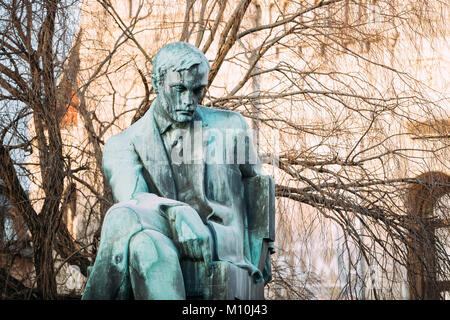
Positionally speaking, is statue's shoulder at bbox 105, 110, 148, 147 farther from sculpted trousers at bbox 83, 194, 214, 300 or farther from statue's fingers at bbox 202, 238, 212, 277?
statue's fingers at bbox 202, 238, 212, 277

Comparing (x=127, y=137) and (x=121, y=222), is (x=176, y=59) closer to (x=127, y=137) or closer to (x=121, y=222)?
(x=127, y=137)

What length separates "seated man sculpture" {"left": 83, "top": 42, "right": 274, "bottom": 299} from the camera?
3.99 m

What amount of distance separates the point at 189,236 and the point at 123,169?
62 cm

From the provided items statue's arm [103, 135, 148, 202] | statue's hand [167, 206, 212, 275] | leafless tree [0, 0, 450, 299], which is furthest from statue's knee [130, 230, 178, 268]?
leafless tree [0, 0, 450, 299]

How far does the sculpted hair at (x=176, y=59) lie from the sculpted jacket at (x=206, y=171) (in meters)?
0.26

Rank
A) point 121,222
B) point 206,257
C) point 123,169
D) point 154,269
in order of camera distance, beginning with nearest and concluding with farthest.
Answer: point 154,269
point 121,222
point 206,257
point 123,169

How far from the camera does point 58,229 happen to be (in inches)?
369

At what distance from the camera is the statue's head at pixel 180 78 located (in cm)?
441

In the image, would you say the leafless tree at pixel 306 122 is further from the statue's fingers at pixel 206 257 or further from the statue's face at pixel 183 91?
the statue's fingers at pixel 206 257

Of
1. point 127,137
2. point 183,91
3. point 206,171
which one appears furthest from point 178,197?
point 183,91

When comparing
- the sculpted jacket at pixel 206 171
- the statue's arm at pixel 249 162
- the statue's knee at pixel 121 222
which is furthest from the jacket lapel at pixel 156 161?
the statue's knee at pixel 121 222

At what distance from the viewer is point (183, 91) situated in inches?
175

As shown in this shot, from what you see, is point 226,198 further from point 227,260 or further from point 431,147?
point 431,147
